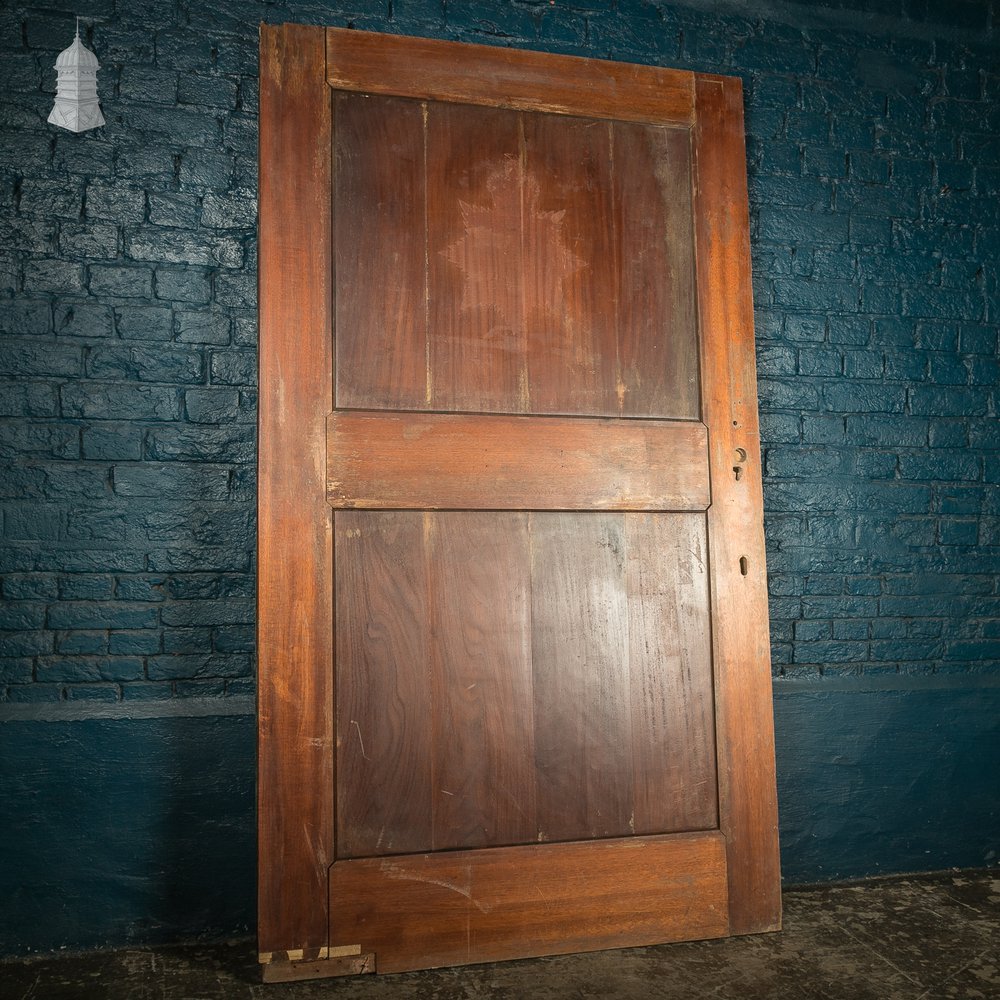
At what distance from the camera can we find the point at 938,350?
9.08 ft

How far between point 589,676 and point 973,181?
2.04 m

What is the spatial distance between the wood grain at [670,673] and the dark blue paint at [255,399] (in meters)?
0.49

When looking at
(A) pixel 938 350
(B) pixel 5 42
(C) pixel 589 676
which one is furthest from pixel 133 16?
(A) pixel 938 350

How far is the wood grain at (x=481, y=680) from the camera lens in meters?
2.07

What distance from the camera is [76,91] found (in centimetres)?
227

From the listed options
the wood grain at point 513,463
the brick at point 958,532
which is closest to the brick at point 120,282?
the wood grain at point 513,463

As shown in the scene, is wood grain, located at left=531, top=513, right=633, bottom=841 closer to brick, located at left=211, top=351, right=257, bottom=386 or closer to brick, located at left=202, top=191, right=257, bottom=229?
brick, located at left=211, top=351, right=257, bottom=386

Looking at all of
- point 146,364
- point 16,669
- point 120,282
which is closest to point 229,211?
point 120,282

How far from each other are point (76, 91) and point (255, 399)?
89 cm

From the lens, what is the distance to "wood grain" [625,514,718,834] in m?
→ 2.17

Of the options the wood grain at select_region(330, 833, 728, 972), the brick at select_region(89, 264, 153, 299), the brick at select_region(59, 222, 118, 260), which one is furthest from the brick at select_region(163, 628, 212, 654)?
the brick at select_region(59, 222, 118, 260)

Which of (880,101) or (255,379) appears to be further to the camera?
(880,101)

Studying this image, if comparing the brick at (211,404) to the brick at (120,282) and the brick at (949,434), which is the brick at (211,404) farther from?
the brick at (949,434)

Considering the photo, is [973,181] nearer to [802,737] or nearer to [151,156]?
[802,737]
